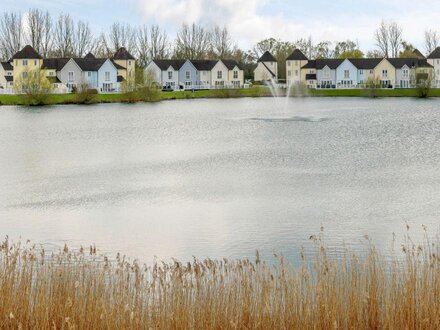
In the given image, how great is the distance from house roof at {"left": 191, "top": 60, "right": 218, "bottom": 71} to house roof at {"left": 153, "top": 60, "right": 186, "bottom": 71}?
218cm

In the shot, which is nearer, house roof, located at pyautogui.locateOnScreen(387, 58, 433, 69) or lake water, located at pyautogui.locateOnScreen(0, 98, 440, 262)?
lake water, located at pyautogui.locateOnScreen(0, 98, 440, 262)

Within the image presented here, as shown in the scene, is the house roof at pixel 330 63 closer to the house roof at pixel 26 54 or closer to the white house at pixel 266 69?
the white house at pixel 266 69

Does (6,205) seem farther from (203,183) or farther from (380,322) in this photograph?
(380,322)

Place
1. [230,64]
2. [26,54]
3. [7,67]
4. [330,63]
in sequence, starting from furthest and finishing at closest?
1. [330,63]
2. [230,64]
3. [7,67]
4. [26,54]

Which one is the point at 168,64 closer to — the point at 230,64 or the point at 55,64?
the point at 230,64

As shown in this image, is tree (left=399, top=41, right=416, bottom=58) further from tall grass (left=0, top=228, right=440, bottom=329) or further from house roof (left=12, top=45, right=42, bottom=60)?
tall grass (left=0, top=228, right=440, bottom=329)

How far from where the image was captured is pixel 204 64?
122 m

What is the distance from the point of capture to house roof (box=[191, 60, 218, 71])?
4781 inches

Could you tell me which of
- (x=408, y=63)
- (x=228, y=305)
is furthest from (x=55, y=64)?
(x=228, y=305)

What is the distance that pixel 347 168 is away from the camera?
27.8 meters

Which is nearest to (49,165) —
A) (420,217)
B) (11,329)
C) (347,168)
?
(347,168)

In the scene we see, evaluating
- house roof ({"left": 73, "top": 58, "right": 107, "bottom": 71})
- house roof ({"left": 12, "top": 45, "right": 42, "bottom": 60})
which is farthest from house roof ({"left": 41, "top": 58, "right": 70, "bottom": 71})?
house roof ({"left": 73, "top": 58, "right": 107, "bottom": 71})

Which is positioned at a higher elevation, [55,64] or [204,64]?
[204,64]

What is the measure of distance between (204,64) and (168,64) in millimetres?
6137
